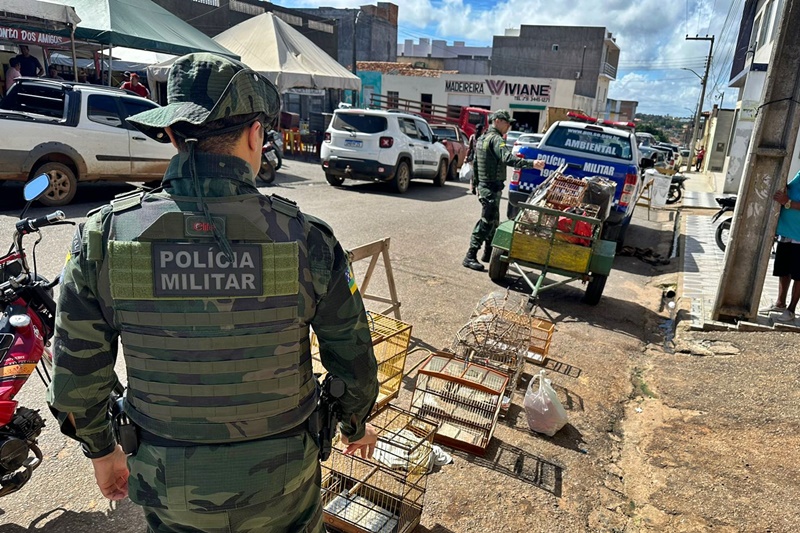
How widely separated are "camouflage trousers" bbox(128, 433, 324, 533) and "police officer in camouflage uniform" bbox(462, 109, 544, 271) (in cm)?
595

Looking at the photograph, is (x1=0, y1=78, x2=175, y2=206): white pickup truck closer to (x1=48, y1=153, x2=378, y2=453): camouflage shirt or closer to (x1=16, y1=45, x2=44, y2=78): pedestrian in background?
(x1=16, y1=45, x2=44, y2=78): pedestrian in background

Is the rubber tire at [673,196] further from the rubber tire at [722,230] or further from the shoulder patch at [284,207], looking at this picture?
the shoulder patch at [284,207]

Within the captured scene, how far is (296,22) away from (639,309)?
2609cm

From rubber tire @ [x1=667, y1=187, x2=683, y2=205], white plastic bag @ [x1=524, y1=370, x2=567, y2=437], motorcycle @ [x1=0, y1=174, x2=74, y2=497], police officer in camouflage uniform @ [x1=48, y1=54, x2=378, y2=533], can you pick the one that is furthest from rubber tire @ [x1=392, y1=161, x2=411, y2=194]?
police officer in camouflage uniform @ [x1=48, y1=54, x2=378, y2=533]

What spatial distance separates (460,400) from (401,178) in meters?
9.45

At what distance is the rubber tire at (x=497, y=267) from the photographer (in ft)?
22.6

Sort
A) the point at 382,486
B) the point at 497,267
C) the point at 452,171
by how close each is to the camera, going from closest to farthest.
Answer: the point at 382,486
the point at 497,267
the point at 452,171

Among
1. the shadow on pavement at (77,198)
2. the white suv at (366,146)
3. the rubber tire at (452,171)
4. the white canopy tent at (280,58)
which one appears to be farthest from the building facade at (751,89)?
the shadow on pavement at (77,198)

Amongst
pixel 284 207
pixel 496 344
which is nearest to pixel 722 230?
pixel 496 344

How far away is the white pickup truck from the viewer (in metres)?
7.48

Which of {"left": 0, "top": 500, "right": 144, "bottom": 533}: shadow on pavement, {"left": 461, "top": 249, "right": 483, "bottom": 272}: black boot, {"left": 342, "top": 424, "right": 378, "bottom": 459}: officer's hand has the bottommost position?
{"left": 0, "top": 500, "right": 144, "bottom": 533}: shadow on pavement

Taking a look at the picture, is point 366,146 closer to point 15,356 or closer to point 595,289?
point 595,289

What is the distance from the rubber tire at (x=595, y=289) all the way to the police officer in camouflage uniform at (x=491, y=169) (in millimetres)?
1506

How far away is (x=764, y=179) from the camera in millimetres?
5434
